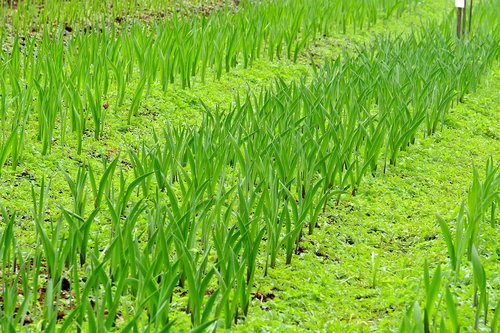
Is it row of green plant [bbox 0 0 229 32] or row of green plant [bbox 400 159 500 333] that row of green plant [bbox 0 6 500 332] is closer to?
row of green plant [bbox 400 159 500 333]

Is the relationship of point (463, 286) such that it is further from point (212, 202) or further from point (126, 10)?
point (126, 10)

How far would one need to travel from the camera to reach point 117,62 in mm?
4914

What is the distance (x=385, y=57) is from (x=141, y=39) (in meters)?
1.44

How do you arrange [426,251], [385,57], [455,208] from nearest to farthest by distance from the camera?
[426,251], [455,208], [385,57]

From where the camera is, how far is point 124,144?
14.2 ft

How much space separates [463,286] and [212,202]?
871 mm

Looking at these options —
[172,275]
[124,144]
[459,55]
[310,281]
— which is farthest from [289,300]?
[459,55]

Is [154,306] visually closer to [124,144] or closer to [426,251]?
[426,251]

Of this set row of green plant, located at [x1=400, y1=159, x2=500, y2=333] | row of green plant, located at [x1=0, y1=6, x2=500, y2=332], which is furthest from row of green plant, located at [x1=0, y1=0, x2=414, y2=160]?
row of green plant, located at [x1=400, y1=159, x2=500, y2=333]

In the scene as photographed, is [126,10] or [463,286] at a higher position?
[126,10]

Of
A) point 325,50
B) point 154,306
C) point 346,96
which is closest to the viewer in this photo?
point 154,306

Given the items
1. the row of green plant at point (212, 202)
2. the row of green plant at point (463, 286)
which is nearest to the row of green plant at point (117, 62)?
the row of green plant at point (212, 202)

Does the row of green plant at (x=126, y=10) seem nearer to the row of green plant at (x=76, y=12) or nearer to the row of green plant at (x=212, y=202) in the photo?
the row of green plant at (x=76, y=12)

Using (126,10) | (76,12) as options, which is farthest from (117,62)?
(126,10)
